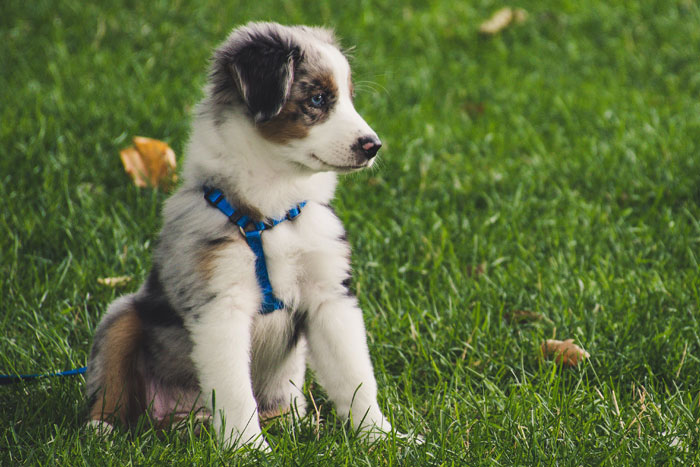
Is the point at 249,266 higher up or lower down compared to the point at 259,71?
lower down

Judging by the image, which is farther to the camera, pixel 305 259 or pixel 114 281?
pixel 114 281

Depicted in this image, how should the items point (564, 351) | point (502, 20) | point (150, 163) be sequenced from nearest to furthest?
point (564, 351) < point (150, 163) < point (502, 20)

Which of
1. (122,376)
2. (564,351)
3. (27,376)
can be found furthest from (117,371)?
(564,351)

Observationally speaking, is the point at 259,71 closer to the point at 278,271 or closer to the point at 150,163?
the point at 278,271

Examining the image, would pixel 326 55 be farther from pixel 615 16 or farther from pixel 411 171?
pixel 615 16

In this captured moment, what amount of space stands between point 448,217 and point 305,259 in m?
1.89

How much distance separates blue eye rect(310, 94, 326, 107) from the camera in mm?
2734

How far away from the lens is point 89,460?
261 centimetres

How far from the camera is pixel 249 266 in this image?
2705 millimetres

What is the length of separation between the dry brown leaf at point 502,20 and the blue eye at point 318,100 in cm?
456

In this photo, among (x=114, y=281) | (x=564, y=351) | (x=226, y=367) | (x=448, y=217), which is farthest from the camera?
(x=448, y=217)

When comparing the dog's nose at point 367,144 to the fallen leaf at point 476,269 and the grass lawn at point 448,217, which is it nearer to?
the grass lawn at point 448,217

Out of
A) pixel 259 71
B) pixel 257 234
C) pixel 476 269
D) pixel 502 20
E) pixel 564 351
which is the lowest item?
pixel 476 269

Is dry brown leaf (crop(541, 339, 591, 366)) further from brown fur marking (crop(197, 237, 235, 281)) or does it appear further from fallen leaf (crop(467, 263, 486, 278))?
brown fur marking (crop(197, 237, 235, 281))
